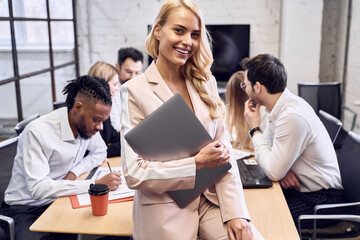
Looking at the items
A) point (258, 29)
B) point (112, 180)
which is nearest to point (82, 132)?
point (112, 180)

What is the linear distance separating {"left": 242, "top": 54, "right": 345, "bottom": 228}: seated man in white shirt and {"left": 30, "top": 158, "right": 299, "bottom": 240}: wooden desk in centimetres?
26

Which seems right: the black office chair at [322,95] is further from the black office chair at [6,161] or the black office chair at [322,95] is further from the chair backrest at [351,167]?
the black office chair at [6,161]

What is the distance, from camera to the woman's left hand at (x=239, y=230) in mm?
1245

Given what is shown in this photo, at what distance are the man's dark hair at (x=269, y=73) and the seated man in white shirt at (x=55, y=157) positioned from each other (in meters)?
0.78

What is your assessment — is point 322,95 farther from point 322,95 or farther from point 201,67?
point 201,67

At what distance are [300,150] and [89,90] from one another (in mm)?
1033

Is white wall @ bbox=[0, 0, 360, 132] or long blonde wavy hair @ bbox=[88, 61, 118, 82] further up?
white wall @ bbox=[0, 0, 360, 132]

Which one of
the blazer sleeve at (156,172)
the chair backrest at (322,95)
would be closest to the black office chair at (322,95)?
the chair backrest at (322,95)

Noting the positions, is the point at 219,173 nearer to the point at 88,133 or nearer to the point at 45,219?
the point at 45,219

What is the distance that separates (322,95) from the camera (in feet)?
11.5

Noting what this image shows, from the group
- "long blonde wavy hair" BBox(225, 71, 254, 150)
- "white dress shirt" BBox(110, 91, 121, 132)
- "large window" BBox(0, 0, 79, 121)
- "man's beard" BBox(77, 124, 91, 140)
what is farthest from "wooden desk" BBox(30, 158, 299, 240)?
"large window" BBox(0, 0, 79, 121)

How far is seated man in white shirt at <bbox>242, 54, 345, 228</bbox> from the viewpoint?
1778mm

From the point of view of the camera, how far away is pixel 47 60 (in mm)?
4109

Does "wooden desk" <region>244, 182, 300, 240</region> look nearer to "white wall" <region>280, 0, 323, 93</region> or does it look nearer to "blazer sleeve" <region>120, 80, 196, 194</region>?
"blazer sleeve" <region>120, 80, 196, 194</region>
